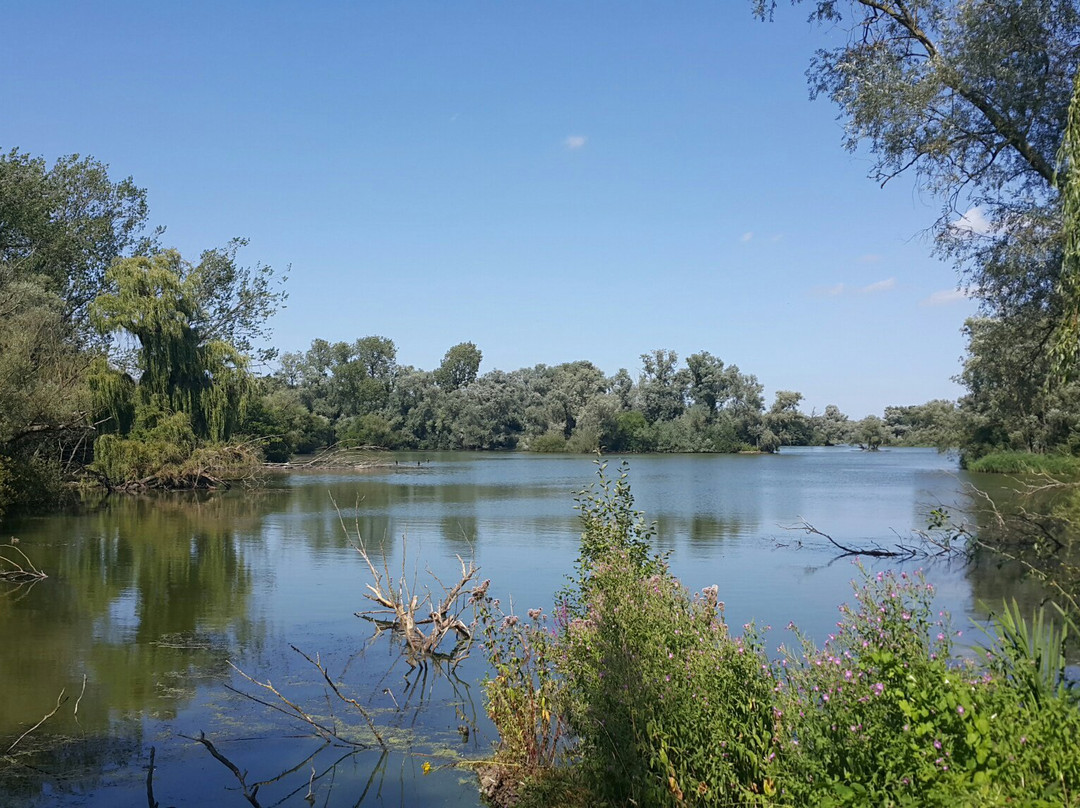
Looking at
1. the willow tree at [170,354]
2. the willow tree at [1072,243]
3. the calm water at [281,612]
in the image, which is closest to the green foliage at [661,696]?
the calm water at [281,612]

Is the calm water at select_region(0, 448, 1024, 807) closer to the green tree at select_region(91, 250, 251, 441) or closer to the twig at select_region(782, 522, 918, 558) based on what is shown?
the twig at select_region(782, 522, 918, 558)

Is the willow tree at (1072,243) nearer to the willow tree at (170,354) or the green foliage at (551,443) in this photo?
the willow tree at (170,354)

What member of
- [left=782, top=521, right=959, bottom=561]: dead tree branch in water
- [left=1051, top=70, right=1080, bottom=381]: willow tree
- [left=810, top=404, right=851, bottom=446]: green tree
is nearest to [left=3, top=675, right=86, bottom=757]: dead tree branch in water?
[left=1051, top=70, right=1080, bottom=381]: willow tree

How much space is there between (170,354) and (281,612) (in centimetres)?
2412

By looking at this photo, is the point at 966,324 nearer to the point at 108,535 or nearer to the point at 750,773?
the point at 108,535

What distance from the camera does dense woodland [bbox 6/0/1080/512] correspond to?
10.6 metres

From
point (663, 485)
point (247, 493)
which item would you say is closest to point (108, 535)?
point (247, 493)

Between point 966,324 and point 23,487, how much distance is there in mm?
31485

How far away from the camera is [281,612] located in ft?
45.8

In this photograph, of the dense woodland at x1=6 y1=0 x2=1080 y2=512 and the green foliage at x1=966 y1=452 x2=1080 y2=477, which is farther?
the green foliage at x1=966 y1=452 x2=1080 y2=477

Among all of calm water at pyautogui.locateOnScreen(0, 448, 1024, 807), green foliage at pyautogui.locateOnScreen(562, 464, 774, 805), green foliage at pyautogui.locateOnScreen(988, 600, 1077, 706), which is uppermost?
green foliage at pyautogui.locateOnScreen(988, 600, 1077, 706)

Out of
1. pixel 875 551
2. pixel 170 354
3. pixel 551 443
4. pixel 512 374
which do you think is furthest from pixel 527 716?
pixel 512 374

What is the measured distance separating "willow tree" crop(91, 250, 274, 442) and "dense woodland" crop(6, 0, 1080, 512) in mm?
80

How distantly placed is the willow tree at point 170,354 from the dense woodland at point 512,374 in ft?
0.26
